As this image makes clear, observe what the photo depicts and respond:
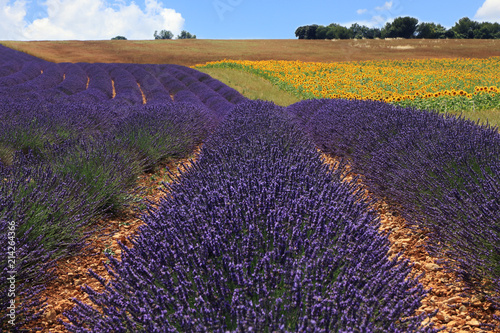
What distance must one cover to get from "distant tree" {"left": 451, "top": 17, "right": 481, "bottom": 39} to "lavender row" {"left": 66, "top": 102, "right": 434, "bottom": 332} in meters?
49.5

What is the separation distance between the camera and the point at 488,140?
3705mm

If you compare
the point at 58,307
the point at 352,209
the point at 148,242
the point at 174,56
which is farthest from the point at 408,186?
the point at 174,56

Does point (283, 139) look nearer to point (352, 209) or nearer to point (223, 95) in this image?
point (352, 209)

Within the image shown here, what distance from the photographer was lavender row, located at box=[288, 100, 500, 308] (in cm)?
245

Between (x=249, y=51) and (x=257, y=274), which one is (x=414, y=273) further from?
(x=249, y=51)

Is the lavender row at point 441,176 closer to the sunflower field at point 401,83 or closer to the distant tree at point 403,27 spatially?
the sunflower field at point 401,83

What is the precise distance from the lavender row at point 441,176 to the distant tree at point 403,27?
42.8 m

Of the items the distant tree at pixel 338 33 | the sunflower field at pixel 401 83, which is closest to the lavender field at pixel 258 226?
the sunflower field at pixel 401 83

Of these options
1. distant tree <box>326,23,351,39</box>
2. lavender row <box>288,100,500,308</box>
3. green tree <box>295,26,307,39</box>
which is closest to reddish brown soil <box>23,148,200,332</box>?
lavender row <box>288,100,500,308</box>

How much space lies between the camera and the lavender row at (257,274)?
142cm

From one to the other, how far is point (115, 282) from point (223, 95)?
11159 millimetres

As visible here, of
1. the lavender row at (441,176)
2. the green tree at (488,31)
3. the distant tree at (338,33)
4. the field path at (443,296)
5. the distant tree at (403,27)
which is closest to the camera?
the field path at (443,296)

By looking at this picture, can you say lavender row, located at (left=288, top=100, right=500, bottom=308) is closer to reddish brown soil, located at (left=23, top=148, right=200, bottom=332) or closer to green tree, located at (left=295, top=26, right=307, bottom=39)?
reddish brown soil, located at (left=23, top=148, right=200, bottom=332)

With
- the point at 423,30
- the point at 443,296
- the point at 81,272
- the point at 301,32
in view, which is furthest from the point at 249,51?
the point at 443,296
